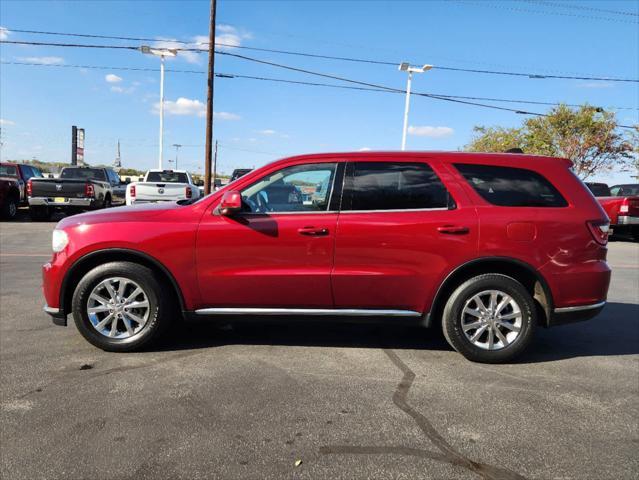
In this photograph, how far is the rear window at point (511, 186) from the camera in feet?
13.0

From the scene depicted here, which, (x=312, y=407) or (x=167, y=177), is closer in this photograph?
(x=312, y=407)

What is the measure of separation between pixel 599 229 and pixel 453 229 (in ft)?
4.13

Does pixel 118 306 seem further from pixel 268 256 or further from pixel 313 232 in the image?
pixel 313 232

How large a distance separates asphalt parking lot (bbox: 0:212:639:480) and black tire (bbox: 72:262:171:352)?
123mm

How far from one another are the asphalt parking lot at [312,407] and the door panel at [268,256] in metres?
0.61

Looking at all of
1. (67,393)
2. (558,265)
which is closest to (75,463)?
(67,393)

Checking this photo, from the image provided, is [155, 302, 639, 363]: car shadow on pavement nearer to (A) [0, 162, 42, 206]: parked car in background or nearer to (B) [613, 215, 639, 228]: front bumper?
(B) [613, 215, 639, 228]: front bumper

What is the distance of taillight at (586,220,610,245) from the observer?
12.8 ft

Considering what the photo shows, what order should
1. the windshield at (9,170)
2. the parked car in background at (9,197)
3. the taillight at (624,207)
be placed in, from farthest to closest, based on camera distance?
the windshield at (9,170) → the parked car in background at (9,197) → the taillight at (624,207)

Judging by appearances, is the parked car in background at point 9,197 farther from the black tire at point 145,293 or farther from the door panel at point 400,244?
the door panel at point 400,244

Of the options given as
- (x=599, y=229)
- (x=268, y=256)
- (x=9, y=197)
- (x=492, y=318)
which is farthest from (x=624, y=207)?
(x=9, y=197)

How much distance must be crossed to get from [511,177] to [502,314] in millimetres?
1178

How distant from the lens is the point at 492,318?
3.95m

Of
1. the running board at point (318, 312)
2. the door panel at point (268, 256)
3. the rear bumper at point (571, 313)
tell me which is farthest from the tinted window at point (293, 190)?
the rear bumper at point (571, 313)
